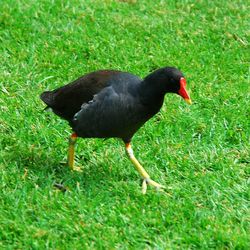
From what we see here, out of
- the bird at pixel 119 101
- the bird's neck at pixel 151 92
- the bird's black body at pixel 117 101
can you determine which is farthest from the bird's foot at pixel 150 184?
the bird's neck at pixel 151 92

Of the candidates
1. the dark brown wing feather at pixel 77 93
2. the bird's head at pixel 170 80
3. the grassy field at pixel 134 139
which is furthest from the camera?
the dark brown wing feather at pixel 77 93

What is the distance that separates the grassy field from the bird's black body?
41 centimetres

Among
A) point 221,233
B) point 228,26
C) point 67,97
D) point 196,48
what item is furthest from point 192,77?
point 221,233

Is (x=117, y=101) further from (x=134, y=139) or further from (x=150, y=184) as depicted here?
(x=134, y=139)

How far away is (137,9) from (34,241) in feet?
14.4

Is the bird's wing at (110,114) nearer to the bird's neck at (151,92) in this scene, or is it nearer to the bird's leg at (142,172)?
the bird's neck at (151,92)

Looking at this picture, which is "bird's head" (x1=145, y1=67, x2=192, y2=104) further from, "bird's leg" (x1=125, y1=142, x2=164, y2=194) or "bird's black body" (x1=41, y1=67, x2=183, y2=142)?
"bird's leg" (x1=125, y1=142, x2=164, y2=194)

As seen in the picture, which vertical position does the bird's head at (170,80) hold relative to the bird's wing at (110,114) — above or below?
above

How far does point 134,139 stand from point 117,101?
0.91 meters

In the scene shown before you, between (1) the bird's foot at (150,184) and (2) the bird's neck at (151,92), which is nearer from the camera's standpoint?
(2) the bird's neck at (151,92)

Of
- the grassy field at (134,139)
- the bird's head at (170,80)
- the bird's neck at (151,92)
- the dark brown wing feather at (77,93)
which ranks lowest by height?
the grassy field at (134,139)

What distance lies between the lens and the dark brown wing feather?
458 cm

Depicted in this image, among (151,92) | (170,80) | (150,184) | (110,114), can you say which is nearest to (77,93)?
(110,114)

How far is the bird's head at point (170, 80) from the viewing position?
4375 millimetres
